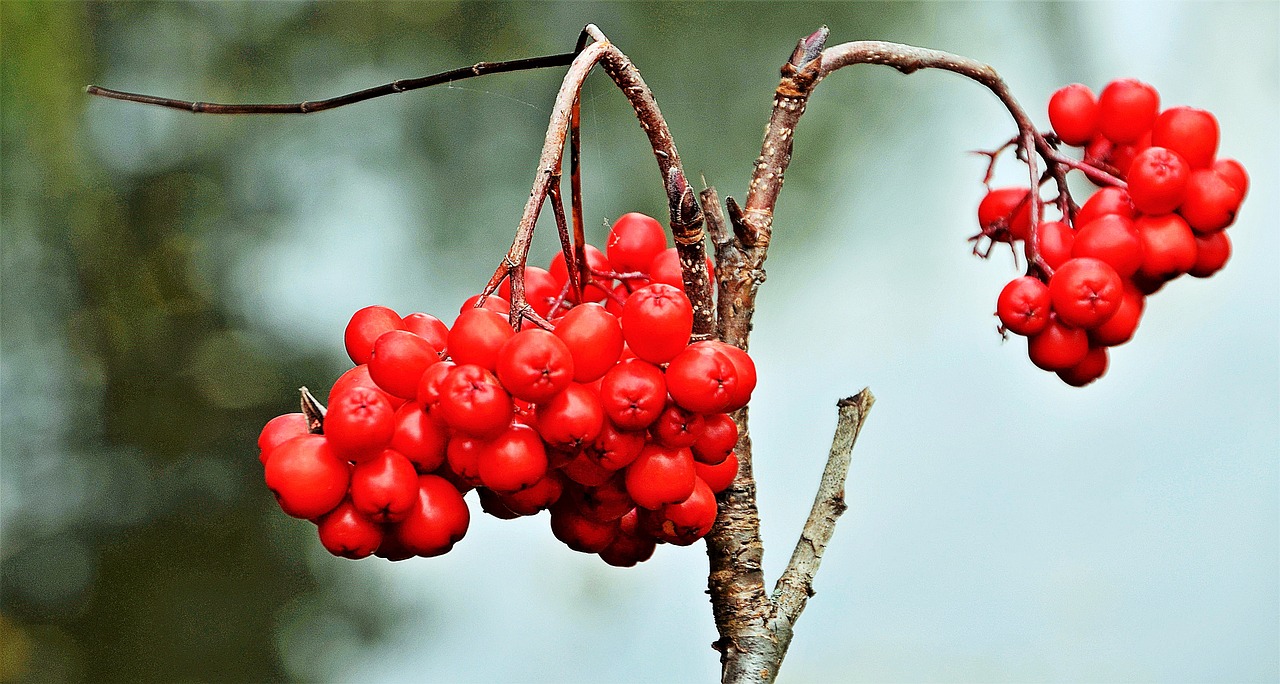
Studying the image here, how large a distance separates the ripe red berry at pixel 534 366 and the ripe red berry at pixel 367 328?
0.10 m

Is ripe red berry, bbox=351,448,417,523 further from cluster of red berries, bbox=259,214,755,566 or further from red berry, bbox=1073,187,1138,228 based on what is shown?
red berry, bbox=1073,187,1138,228

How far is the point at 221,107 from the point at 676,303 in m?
0.28

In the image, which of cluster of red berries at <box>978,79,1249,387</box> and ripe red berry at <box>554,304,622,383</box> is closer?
ripe red berry at <box>554,304,622,383</box>

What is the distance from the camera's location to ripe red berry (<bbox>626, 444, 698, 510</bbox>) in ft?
1.42

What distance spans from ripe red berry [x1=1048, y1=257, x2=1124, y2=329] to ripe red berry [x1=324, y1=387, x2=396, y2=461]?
332mm

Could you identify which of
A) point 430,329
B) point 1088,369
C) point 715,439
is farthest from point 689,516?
point 1088,369

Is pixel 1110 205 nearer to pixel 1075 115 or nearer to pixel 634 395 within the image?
pixel 1075 115

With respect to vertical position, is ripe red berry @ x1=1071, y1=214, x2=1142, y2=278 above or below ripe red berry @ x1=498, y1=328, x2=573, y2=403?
above

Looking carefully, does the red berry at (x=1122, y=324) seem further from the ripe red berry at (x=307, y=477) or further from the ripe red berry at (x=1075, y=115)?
the ripe red berry at (x=307, y=477)

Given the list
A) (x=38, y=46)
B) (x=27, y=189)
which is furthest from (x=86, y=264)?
(x=38, y=46)

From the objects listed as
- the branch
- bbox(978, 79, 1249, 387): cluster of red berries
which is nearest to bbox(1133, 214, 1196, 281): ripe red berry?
bbox(978, 79, 1249, 387): cluster of red berries

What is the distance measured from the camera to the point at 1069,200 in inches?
23.2

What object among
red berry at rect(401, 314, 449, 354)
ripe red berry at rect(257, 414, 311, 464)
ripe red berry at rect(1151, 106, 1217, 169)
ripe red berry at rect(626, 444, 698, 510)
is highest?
ripe red berry at rect(1151, 106, 1217, 169)

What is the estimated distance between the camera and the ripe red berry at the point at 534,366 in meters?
0.40
